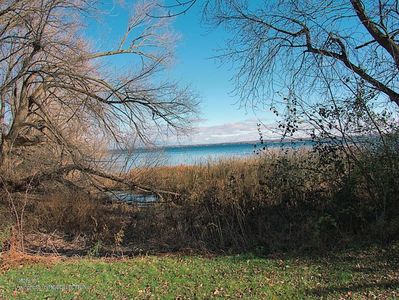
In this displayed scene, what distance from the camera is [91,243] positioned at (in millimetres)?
10281

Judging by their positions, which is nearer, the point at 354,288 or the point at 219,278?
the point at 354,288

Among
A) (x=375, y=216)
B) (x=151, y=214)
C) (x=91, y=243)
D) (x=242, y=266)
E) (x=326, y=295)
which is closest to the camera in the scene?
(x=326, y=295)

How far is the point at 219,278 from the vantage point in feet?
18.8

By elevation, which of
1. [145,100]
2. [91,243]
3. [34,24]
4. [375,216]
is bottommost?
[91,243]

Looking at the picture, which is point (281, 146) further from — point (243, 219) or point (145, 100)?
point (145, 100)

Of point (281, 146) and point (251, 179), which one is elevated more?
point (281, 146)

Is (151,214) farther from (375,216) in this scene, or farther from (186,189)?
(375,216)

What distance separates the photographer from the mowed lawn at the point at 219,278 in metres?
4.99

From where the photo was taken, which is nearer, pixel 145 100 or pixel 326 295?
pixel 326 295

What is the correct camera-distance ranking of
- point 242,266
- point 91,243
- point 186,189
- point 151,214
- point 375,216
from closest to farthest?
point 242,266, point 375,216, point 91,243, point 151,214, point 186,189

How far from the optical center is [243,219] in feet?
31.6

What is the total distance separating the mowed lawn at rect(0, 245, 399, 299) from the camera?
16.4 feet

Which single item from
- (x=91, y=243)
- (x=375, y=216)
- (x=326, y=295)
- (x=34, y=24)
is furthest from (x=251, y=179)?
(x=34, y=24)

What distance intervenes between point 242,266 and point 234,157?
8.29 meters
